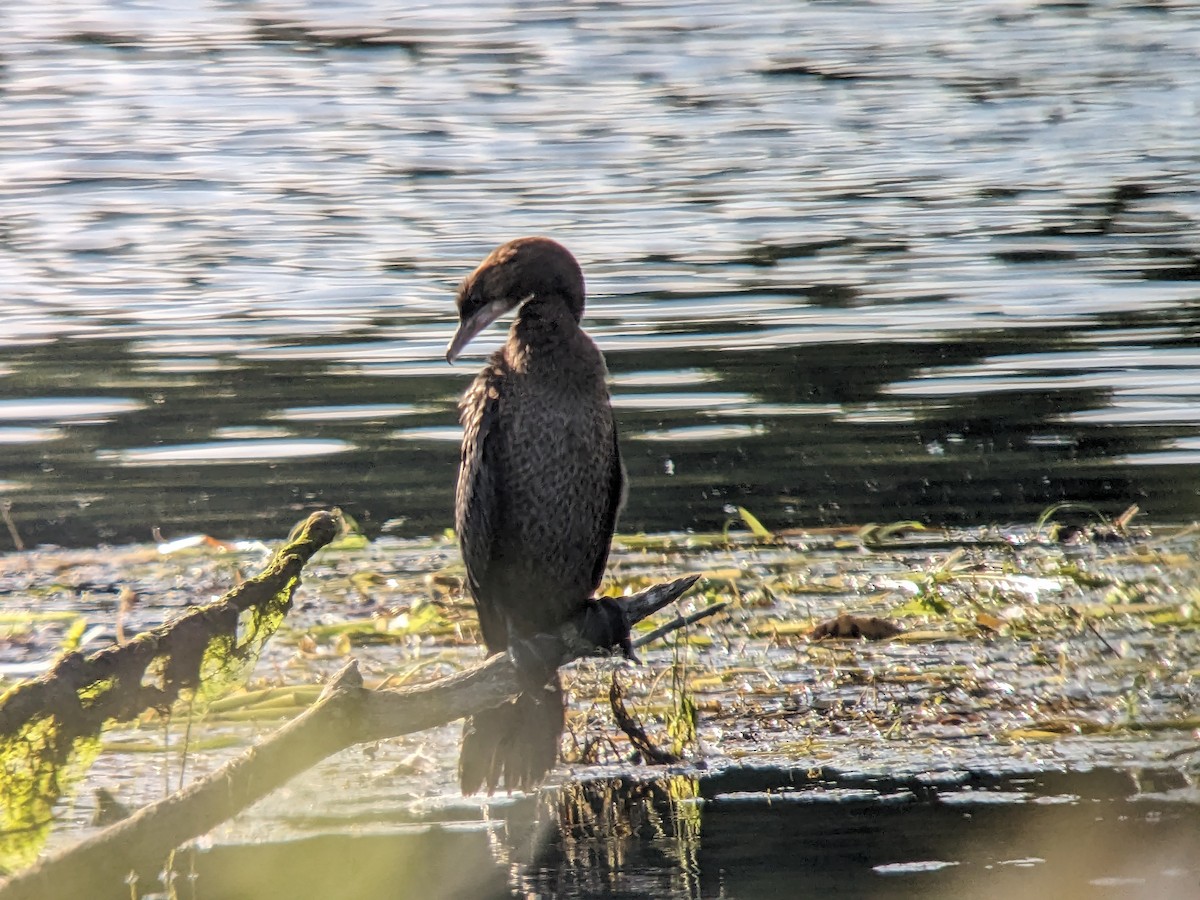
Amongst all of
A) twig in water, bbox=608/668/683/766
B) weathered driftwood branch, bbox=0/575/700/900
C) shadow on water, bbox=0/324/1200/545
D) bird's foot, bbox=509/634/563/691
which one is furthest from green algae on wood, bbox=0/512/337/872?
shadow on water, bbox=0/324/1200/545

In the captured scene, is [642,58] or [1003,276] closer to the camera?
[1003,276]

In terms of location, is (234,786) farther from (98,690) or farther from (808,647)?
(808,647)

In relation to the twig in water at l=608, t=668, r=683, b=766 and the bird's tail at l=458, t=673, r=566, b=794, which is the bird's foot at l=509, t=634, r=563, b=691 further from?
the twig in water at l=608, t=668, r=683, b=766

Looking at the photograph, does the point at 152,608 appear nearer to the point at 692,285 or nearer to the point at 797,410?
the point at 797,410

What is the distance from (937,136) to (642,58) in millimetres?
5218

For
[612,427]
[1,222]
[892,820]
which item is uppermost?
[612,427]

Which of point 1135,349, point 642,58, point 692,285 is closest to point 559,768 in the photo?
point 1135,349

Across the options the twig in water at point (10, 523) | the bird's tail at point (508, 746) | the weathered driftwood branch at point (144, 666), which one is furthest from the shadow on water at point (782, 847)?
the twig in water at point (10, 523)

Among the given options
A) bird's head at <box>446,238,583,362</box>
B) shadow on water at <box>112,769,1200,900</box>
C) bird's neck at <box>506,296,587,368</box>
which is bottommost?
shadow on water at <box>112,769,1200,900</box>

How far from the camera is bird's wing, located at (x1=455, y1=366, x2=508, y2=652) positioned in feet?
16.5

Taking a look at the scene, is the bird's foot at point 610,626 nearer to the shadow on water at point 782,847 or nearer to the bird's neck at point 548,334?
the shadow on water at point 782,847

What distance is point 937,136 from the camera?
18.4 meters

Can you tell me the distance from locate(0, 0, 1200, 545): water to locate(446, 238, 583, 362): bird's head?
3556mm

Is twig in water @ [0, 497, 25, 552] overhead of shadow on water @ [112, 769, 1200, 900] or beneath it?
beneath
